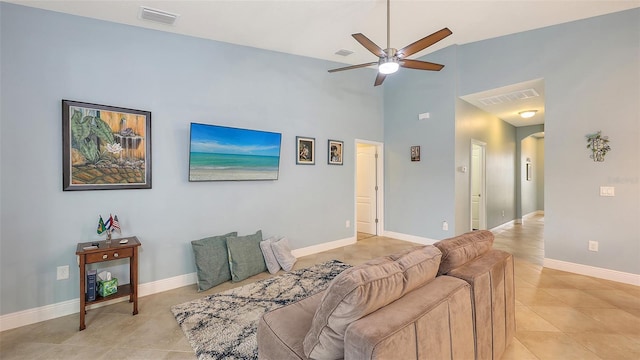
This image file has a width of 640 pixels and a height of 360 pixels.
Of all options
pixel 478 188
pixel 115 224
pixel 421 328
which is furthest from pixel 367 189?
pixel 421 328

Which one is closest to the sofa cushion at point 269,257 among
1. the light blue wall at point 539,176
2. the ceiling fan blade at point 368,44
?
the ceiling fan blade at point 368,44

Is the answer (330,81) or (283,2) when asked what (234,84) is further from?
(330,81)

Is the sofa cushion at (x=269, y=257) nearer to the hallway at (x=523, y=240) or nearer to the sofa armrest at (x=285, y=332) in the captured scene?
the sofa armrest at (x=285, y=332)

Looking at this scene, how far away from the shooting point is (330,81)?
15.5ft

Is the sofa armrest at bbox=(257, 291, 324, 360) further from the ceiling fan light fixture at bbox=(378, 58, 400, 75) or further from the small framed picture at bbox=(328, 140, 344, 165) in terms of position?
the small framed picture at bbox=(328, 140, 344, 165)

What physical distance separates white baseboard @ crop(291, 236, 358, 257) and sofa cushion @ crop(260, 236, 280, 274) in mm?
615

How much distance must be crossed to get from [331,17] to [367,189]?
11.8 ft

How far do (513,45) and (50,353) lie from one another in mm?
6324

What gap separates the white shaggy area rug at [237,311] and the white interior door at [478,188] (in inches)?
160

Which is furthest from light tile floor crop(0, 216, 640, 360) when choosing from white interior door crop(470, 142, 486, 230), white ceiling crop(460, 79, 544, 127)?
white ceiling crop(460, 79, 544, 127)

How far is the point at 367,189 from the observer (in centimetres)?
602

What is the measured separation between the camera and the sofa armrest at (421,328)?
103 centimetres

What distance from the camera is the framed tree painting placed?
2631 mm

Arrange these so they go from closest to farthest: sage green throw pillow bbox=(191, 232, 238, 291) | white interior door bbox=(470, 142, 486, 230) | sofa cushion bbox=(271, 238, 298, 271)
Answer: sage green throw pillow bbox=(191, 232, 238, 291) < sofa cushion bbox=(271, 238, 298, 271) < white interior door bbox=(470, 142, 486, 230)
